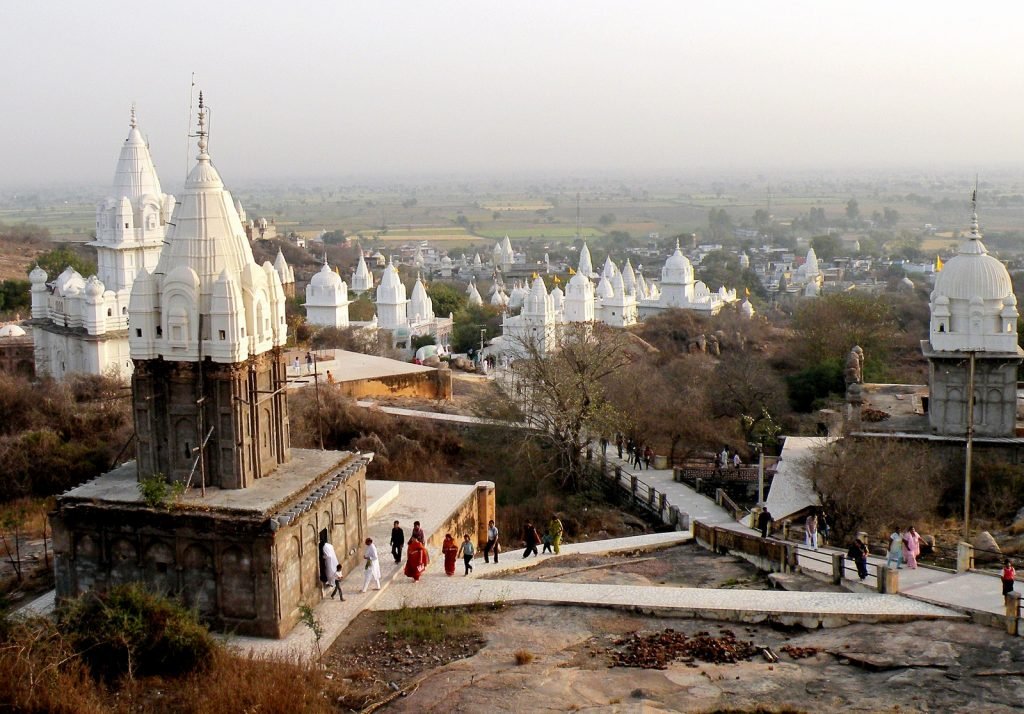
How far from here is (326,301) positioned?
45594 millimetres

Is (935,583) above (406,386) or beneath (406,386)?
above

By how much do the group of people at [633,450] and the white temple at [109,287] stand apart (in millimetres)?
13297

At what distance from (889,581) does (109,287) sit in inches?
1014

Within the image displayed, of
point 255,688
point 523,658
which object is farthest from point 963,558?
point 255,688

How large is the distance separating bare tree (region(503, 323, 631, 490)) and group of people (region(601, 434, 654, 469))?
3.56 feet

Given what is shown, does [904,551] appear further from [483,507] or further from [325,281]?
[325,281]

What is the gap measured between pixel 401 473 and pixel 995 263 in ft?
43.1

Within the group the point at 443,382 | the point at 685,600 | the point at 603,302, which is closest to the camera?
the point at 685,600

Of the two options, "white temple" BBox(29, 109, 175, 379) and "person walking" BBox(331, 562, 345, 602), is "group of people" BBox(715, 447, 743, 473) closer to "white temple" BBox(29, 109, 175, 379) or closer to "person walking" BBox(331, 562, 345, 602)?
"person walking" BBox(331, 562, 345, 602)

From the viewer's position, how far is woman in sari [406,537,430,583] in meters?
14.7

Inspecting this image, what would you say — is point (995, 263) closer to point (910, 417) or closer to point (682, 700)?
point (910, 417)

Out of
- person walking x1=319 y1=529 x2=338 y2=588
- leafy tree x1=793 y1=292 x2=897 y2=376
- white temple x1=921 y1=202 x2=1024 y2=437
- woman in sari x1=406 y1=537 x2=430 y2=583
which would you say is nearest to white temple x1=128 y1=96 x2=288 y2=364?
person walking x1=319 y1=529 x2=338 y2=588

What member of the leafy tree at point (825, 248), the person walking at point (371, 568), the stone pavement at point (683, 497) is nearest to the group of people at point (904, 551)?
the stone pavement at point (683, 497)

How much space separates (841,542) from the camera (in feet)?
57.9
